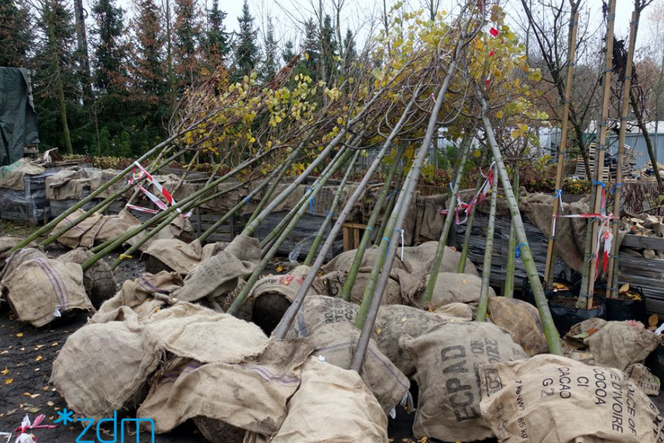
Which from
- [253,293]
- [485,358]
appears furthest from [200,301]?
[485,358]

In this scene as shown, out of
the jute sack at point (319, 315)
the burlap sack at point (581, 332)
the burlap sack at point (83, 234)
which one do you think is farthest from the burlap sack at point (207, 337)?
the burlap sack at point (83, 234)

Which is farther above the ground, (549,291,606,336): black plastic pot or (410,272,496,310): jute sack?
(410,272,496,310): jute sack

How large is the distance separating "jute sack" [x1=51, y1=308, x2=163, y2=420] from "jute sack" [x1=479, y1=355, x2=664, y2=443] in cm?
192

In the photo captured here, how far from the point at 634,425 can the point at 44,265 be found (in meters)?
4.58

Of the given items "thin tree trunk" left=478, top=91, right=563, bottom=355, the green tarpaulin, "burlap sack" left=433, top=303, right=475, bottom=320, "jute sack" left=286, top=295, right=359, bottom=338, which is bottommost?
"burlap sack" left=433, top=303, right=475, bottom=320

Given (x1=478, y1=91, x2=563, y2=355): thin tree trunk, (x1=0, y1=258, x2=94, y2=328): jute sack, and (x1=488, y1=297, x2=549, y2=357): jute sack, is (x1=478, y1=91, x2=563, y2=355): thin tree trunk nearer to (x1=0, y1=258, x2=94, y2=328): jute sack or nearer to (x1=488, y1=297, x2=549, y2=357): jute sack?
(x1=488, y1=297, x2=549, y2=357): jute sack

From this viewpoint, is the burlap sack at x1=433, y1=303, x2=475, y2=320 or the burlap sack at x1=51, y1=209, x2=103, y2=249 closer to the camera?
the burlap sack at x1=433, y1=303, x2=475, y2=320

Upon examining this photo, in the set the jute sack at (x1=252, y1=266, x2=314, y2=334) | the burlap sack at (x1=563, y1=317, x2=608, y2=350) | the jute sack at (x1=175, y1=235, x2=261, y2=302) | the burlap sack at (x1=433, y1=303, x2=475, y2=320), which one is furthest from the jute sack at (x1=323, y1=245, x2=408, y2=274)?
the burlap sack at (x1=563, y1=317, x2=608, y2=350)

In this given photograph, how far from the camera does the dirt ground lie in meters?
3.03

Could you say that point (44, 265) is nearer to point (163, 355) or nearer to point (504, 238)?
point (163, 355)

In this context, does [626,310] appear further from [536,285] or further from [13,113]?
[13,113]

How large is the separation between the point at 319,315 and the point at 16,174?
8.59 m

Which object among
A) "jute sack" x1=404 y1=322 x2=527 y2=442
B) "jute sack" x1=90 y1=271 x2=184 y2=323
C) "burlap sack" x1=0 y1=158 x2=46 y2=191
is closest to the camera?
"jute sack" x1=404 y1=322 x2=527 y2=442

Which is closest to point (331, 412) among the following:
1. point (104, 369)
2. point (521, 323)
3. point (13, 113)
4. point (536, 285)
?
point (104, 369)
